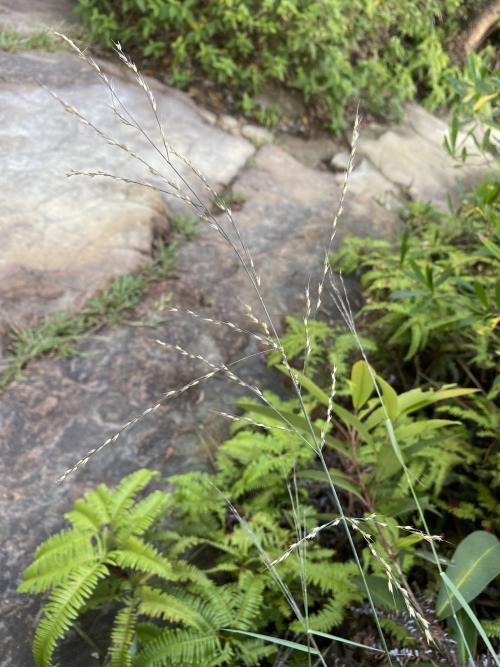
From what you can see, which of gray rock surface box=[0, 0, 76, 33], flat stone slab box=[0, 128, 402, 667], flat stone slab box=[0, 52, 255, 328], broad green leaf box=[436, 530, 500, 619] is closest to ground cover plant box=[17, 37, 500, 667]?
broad green leaf box=[436, 530, 500, 619]

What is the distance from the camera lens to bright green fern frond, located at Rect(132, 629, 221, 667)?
71.1 inches

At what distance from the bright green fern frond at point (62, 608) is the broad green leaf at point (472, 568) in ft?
3.50

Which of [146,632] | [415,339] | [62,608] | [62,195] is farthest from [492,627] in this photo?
[62,195]

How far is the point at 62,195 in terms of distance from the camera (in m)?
3.65

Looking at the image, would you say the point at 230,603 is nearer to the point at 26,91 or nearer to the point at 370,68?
the point at 26,91

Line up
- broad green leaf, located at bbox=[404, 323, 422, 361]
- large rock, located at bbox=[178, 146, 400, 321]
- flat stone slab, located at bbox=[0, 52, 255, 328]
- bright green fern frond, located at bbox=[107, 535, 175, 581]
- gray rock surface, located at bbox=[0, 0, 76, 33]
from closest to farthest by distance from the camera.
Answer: bright green fern frond, located at bbox=[107, 535, 175, 581] → broad green leaf, located at bbox=[404, 323, 422, 361] → flat stone slab, located at bbox=[0, 52, 255, 328] → large rock, located at bbox=[178, 146, 400, 321] → gray rock surface, located at bbox=[0, 0, 76, 33]

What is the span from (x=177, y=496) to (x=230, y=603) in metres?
0.53

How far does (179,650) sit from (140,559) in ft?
1.01

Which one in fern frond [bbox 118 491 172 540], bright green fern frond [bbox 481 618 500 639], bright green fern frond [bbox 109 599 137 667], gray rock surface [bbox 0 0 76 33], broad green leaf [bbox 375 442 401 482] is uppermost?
broad green leaf [bbox 375 442 401 482]

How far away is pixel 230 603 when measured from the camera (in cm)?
204

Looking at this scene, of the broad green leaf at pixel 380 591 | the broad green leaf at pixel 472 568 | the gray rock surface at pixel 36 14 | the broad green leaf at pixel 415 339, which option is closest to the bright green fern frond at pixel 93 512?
the broad green leaf at pixel 380 591

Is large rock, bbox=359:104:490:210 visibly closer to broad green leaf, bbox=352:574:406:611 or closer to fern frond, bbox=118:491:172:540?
fern frond, bbox=118:491:172:540

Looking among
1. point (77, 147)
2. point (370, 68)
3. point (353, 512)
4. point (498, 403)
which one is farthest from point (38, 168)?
point (370, 68)

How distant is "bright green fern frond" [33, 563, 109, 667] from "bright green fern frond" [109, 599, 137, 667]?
147 millimetres
